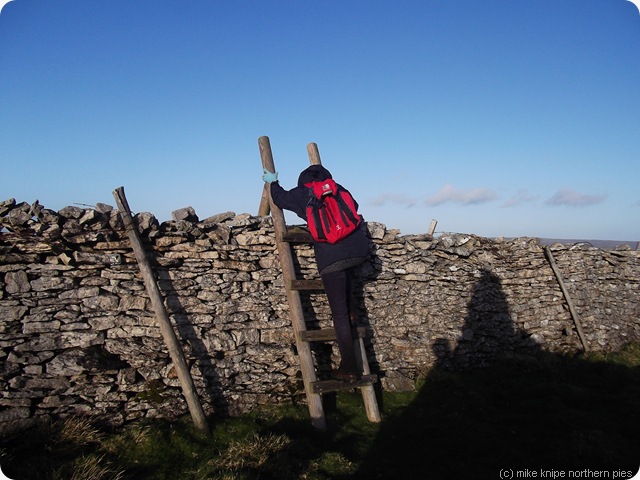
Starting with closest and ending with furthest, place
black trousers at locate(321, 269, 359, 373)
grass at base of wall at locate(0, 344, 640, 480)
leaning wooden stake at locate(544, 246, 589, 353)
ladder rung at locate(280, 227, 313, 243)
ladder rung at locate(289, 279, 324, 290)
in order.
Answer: grass at base of wall at locate(0, 344, 640, 480)
black trousers at locate(321, 269, 359, 373)
ladder rung at locate(289, 279, 324, 290)
ladder rung at locate(280, 227, 313, 243)
leaning wooden stake at locate(544, 246, 589, 353)

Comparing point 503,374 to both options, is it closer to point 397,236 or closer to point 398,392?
point 398,392

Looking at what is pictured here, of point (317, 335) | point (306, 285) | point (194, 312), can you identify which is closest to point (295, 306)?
point (306, 285)

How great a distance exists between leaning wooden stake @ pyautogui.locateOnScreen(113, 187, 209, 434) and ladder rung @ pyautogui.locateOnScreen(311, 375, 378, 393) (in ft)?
4.33

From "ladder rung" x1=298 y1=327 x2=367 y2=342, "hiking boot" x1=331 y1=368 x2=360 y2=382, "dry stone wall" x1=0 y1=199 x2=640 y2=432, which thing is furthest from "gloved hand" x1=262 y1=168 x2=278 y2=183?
"hiking boot" x1=331 y1=368 x2=360 y2=382

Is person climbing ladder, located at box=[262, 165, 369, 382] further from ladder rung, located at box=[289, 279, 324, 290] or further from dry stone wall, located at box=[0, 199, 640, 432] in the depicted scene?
dry stone wall, located at box=[0, 199, 640, 432]

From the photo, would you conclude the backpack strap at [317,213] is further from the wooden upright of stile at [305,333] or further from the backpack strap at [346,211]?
the wooden upright of stile at [305,333]

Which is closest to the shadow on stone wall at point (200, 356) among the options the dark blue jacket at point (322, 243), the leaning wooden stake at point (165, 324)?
the leaning wooden stake at point (165, 324)

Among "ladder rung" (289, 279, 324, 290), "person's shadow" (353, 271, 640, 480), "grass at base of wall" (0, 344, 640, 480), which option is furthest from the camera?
"ladder rung" (289, 279, 324, 290)

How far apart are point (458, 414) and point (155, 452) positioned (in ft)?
12.4

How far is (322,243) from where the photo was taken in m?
5.28

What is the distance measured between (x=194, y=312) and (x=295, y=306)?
127 centimetres

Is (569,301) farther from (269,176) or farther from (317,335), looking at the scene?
(269,176)

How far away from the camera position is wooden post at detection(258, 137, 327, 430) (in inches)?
204

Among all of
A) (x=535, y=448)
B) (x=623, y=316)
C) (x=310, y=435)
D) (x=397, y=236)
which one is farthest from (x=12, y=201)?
(x=623, y=316)
